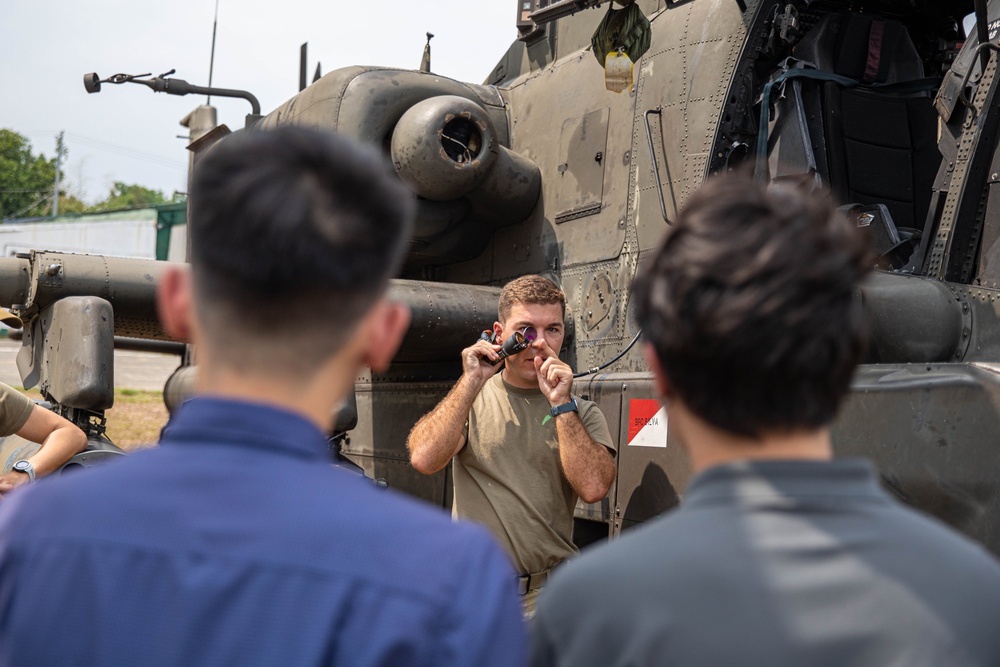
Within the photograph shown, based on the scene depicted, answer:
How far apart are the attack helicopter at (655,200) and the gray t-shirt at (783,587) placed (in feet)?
6.07

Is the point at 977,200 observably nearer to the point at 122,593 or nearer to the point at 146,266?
the point at 122,593

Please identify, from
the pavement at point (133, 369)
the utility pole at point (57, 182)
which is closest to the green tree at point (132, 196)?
the utility pole at point (57, 182)

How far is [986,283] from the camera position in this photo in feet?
11.9

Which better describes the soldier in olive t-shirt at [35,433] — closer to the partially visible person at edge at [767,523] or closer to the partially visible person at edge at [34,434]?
the partially visible person at edge at [34,434]

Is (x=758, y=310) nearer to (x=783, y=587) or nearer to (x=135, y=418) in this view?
(x=783, y=587)

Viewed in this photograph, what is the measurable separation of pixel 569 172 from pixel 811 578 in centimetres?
482

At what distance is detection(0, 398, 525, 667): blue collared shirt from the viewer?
1080 millimetres

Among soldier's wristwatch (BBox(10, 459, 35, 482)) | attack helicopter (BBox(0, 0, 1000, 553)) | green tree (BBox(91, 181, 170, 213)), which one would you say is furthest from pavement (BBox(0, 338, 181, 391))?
green tree (BBox(91, 181, 170, 213))

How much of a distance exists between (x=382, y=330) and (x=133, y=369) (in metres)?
25.9

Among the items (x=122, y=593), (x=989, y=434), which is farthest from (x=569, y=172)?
(x=122, y=593)

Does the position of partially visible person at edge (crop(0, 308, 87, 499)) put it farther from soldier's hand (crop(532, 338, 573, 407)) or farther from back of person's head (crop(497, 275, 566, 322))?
soldier's hand (crop(532, 338, 573, 407))

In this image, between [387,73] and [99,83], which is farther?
[99,83]

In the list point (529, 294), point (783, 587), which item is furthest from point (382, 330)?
point (529, 294)

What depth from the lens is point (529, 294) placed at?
373 centimetres
